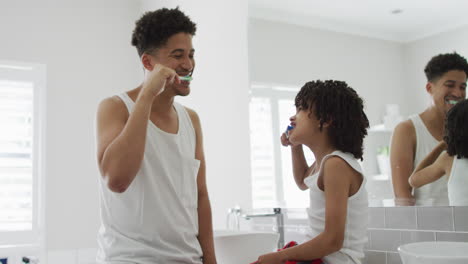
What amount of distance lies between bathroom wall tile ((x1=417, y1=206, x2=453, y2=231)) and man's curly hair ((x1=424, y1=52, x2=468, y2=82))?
45cm

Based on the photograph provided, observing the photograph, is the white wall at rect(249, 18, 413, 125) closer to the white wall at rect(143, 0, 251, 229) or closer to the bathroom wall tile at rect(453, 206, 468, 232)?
the white wall at rect(143, 0, 251, 229)

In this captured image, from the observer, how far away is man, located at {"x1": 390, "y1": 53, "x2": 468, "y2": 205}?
1560 mm

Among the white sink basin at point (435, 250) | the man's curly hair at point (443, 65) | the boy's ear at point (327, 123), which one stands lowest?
the white sink basin at point (435, 250)

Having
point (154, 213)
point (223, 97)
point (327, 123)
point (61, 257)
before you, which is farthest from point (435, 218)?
point (61, 257)

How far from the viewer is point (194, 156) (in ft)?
4.89

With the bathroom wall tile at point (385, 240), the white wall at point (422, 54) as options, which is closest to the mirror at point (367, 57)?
the white wall at point (422, 54)

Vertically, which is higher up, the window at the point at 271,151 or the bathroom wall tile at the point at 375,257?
the window at the point at 271,151

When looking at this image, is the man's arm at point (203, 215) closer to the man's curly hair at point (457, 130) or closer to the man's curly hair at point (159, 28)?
the man's curly hair at point (159, 28)

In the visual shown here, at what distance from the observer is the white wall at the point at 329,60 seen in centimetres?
177

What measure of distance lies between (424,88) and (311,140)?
1.85 ft

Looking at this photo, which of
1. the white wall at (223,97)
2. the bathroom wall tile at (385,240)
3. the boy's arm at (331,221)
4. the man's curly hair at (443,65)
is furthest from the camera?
the white wall at (223,97)

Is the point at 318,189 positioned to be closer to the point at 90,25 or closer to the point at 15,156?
the point at 15,156

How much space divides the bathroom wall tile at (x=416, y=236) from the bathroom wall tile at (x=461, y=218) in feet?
0.30

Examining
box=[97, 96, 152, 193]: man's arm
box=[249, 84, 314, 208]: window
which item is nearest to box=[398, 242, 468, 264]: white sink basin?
box=[97, 96, 152, 193]: man's arm
